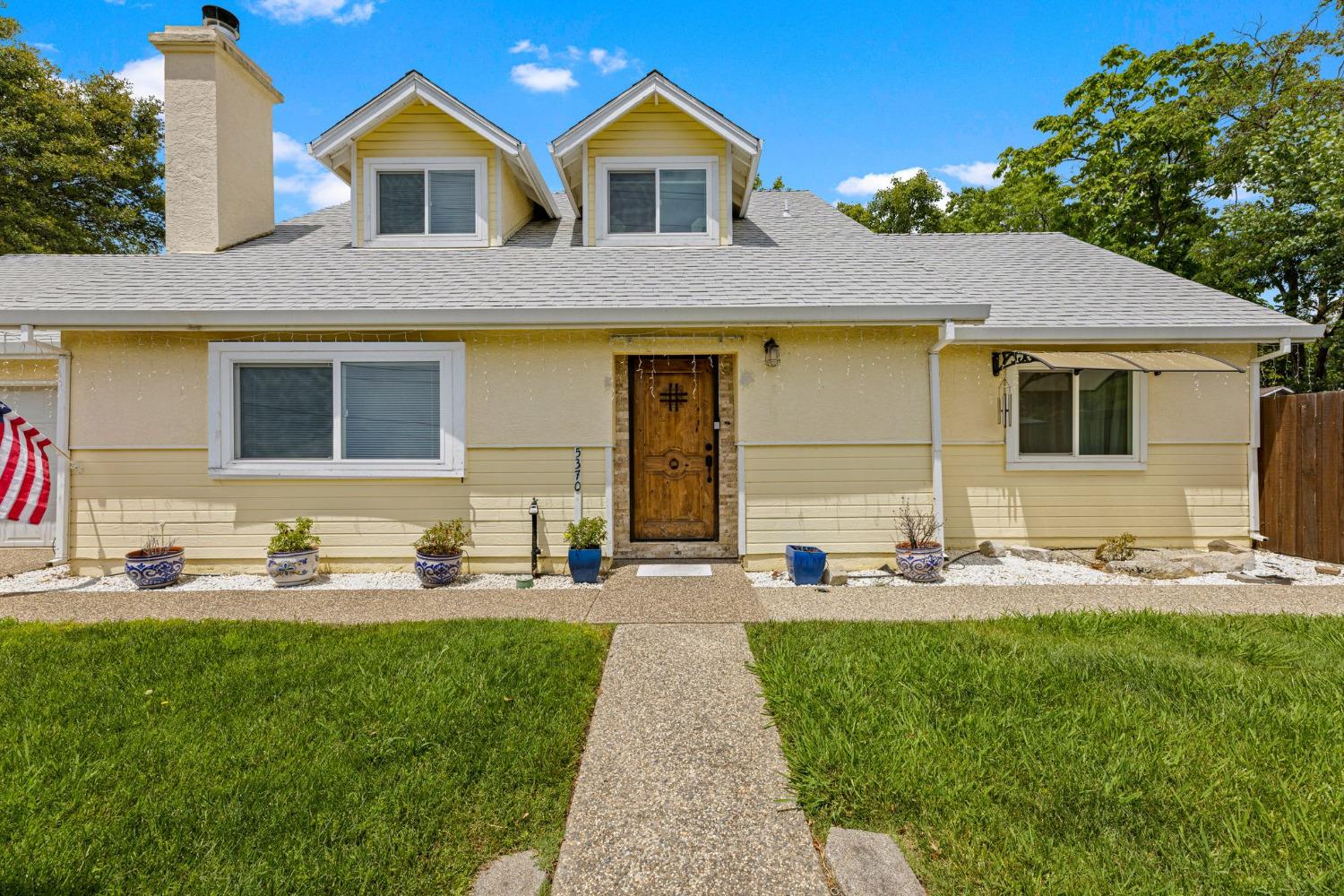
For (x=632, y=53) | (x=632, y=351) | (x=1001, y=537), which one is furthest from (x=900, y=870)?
(x=632, y=53)

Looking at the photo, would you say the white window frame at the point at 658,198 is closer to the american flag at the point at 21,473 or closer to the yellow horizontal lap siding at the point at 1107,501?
the yellow horizontal lap siding at the point at 1107,501

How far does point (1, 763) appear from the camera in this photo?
2635 millimetres

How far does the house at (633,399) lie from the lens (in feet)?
20.8

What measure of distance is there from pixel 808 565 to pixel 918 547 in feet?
4.10

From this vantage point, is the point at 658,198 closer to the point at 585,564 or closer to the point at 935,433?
the point at 935,433

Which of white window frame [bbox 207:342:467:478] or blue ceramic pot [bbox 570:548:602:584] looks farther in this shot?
white window frame [bbox 207:342:467:478]

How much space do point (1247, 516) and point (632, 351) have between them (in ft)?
25.4

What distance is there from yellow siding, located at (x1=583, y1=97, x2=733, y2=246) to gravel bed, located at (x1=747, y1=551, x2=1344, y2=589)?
15.7ft

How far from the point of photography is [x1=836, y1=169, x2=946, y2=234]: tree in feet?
79.4

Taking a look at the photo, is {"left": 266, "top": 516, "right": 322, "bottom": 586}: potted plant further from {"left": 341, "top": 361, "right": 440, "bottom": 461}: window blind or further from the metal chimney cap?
the metal chimney cap

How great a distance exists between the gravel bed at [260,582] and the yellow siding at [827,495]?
2044mm

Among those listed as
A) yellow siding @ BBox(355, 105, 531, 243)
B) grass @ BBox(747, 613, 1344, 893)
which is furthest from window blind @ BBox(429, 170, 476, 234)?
grass @ BBox(747, 613, 1344, 893)

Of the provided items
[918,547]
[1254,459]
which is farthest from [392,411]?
[1254,459]

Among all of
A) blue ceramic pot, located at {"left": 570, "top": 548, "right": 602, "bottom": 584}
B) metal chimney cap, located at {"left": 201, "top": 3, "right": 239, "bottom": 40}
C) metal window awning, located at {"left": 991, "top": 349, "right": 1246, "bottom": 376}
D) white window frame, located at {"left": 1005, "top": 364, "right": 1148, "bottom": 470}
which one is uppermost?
metal chimney cap, located at {"left": 201, "top": 3, "right": 239, "bottom": 40}
